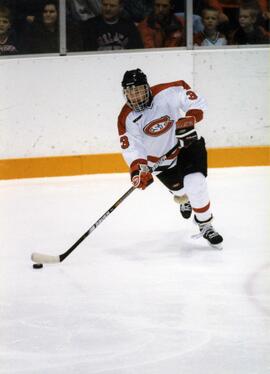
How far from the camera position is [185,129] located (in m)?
3.62

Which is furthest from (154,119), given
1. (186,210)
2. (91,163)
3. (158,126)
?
(91,163)

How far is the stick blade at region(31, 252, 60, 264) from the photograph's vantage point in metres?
3.51

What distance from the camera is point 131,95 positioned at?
3736mm

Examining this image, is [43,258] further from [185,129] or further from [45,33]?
[45,33]

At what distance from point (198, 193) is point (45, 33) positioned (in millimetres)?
1994

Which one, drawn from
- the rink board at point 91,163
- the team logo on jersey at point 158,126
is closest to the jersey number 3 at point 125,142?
the team logo on jersey at point 158,126

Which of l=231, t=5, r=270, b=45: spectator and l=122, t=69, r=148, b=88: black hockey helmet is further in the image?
l=231, t=5, r=270, b=45: spectator

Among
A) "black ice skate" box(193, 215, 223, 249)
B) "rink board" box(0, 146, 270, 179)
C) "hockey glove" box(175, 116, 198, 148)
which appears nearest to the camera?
"hockey glove" box(175, 116, 198, 148)

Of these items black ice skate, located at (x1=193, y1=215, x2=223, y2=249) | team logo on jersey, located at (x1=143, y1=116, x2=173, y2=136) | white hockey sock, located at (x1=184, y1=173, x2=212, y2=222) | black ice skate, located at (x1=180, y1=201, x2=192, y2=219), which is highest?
team logo on jersey, located at (x1=143, y1=116, x2=173, y2=136)

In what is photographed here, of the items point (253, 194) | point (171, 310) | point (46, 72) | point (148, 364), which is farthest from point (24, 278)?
point (46, 72)

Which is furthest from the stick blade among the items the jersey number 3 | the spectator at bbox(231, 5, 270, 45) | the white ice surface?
the spectator at bbox(231, 5, 270, 45)

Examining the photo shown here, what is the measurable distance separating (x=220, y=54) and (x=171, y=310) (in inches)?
113

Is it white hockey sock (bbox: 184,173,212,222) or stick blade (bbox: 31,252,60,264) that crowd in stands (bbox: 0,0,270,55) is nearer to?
white hockey sock (bbox: 184,173,212,222)

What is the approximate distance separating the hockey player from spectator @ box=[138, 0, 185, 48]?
1661mm
